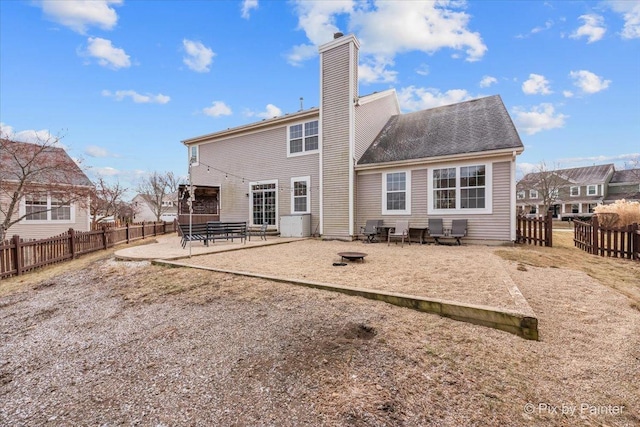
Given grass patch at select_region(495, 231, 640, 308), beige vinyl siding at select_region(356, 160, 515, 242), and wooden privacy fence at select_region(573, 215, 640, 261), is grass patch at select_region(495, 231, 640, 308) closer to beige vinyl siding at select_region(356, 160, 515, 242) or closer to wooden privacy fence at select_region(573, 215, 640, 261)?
wooden privacy fence at select_region(573, 215, 640, 261)

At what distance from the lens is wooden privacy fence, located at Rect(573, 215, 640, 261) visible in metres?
8.39

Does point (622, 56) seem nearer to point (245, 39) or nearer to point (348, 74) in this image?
point (348, 74)

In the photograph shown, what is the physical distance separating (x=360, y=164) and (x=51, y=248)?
1113 centimetres

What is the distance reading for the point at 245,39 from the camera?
588 inches

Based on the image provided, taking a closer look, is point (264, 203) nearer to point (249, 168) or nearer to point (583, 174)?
point (249, 168)

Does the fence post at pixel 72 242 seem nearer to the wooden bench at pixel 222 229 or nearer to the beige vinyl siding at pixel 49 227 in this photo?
the wooden bench at pixel 222 229

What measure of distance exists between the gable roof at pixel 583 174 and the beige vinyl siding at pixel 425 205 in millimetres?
35701

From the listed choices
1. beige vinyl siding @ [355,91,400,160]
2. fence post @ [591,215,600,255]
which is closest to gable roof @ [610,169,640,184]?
fence post @ [591,215,600,255]

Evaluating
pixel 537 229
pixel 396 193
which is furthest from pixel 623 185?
pixel 396 193

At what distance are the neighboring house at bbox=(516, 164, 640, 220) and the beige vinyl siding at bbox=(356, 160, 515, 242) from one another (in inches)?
1297

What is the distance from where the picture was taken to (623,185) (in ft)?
128

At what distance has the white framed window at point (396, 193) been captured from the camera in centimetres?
1191

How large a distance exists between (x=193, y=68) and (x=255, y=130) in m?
4.95

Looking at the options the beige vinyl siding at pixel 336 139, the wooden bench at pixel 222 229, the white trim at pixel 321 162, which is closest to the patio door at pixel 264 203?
the white trim at pixel 321 162
